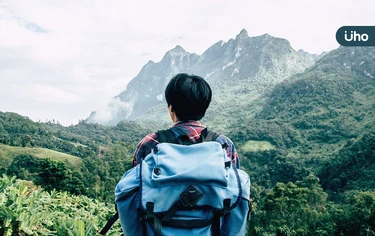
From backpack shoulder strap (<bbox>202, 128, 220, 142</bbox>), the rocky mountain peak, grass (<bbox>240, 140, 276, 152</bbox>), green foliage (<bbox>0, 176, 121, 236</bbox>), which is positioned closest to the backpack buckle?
backpack shoulder strap (<bbox>202, 128, 220, 142</bbox>)

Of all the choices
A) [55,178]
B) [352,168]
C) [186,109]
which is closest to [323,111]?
[352,168]

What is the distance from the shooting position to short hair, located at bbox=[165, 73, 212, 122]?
1559mm

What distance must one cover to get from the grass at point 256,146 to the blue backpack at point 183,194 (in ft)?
196

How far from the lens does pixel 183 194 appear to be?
1335mm

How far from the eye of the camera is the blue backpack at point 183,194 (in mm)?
1336

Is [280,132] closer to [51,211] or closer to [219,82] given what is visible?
[51,211]

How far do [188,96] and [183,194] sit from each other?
0.46 metres

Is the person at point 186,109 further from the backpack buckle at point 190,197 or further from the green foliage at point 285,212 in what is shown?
the green foliage at point 285,212

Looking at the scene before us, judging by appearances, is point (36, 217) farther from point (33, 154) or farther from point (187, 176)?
point (33, 154)

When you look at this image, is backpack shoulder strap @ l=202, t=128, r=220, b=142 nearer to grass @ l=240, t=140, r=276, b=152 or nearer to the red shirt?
the red shirt

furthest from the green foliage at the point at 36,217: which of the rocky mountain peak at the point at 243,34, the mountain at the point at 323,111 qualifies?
the rocky mountain peak at the point at 243,34

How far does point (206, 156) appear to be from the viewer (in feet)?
4.58

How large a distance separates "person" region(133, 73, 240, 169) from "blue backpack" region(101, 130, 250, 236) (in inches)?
4.3

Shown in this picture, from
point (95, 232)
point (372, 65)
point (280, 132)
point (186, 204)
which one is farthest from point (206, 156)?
point (372, 65)
